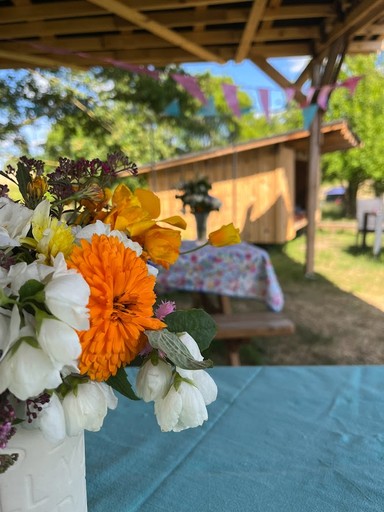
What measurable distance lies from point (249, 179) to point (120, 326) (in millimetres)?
8632

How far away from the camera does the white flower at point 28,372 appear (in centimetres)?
34

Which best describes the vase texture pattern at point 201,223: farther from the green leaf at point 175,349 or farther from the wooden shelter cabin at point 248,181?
the wooden shelter cabin at point 248,181

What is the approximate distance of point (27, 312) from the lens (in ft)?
1.21

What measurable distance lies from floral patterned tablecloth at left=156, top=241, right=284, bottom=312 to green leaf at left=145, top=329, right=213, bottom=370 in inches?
102

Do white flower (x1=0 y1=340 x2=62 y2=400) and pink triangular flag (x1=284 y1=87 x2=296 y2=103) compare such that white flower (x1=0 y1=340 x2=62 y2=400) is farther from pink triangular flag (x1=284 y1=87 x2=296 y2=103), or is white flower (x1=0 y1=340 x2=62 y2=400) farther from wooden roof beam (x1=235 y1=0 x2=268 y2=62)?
pink triangular flag (x1=284 y1=87 x2=296 y2=103)

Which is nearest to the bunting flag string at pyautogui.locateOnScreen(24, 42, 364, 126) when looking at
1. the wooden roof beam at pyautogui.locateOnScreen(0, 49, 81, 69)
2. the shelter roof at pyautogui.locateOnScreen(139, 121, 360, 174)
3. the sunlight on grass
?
the wooden roof beam at pyautogui.locateOnScreen(0, 49, 81, 69)

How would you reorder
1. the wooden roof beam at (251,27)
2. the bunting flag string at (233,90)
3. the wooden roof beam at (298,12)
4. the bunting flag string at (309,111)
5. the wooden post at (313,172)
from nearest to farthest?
the wooden roof beam at (251,27) < the wooden roof beam at (298,12) < the bunting flag string at (233,90) < the bunting flag string at (309,111) < the wooden post at (313,172)


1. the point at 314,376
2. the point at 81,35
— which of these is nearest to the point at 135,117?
the point at 81,35

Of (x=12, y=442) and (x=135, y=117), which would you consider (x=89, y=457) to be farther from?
(x=135, y=117)

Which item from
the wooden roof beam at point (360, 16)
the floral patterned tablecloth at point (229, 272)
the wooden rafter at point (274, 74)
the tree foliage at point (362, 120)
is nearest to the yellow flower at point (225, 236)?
the floral patterned tablecloth at point (229, 272)

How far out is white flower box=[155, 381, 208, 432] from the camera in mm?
421

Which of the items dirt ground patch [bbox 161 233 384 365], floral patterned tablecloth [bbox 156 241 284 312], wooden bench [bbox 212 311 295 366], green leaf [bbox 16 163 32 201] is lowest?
dirt ground patch [bbox 161 233 384 365]

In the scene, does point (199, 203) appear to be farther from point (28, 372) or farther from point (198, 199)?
point (28, 372)

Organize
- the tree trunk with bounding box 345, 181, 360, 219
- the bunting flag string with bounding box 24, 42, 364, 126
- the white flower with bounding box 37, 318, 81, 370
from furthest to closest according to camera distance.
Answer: the tree trunk with bounding box 345, 181, 360, 219, the bunting flag string with bounding box 24, 42, 364, 126, the white flower with bounding box 37, 318, 81, 370
